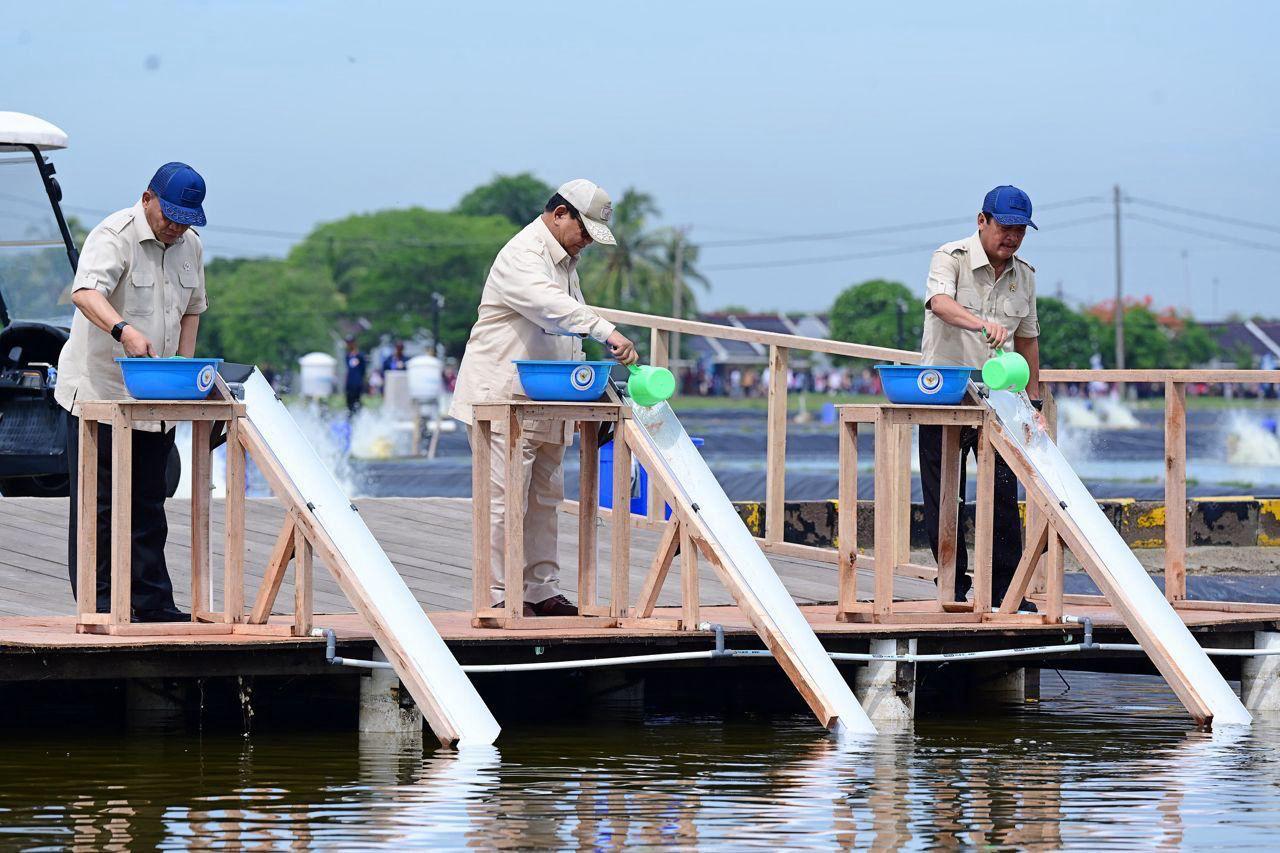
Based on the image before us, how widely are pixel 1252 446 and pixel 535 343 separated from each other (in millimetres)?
35885

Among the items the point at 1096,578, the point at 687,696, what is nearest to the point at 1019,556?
the point at 1096,578

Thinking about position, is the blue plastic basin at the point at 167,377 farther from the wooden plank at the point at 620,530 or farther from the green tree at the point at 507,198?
the green tree at the point at 507,198

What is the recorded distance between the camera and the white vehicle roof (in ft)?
40.2

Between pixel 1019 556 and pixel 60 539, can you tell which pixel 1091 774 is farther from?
pixel 60 539

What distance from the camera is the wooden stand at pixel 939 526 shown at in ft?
28.3

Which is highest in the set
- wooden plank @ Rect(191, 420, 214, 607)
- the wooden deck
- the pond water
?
wooden plank @ Rect(191, 420, 214, 607)

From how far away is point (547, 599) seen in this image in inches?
338

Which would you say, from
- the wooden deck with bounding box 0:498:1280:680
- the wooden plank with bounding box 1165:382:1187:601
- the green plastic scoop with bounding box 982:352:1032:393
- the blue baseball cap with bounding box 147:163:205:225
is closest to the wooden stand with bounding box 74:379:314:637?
the wooden deck with bounding box 0:498:1280:680

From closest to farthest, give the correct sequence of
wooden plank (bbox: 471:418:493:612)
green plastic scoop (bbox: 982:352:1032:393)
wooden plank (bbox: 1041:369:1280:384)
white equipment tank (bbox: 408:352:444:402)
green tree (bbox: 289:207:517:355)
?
wooden plank (bbox: 471:418:493:612), green plastic scoop (bbox: 982:352:1032:393), wooden plank (bbox: 1041:369:1280:384), white equipment tank (bbox: 408:352:444:402), green tree (bbox: 289:207:517:355)

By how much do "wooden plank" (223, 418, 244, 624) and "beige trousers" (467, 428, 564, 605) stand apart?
0.97 metres

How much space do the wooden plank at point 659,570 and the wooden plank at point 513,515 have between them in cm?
53

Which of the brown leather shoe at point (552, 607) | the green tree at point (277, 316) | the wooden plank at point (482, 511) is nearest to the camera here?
the wooden plank at point (482, 511)

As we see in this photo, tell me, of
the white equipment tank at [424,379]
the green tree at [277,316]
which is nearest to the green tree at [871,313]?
the green tree at [277,316]

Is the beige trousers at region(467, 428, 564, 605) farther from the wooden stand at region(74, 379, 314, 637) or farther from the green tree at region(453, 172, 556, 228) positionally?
the green tree at region(453, 172, 556, 228)
